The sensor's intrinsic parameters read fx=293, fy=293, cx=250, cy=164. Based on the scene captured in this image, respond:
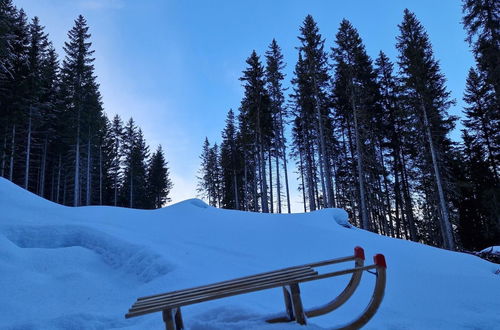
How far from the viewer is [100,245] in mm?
7207

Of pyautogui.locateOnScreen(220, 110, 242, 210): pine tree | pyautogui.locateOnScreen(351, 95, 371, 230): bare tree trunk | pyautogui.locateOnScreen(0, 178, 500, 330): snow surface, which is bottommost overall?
pyautogui.locateOnScreen(0, 178, 500, 330): snow surface

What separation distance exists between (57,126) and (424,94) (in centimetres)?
3455

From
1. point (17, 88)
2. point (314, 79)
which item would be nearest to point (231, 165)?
point (314, 79)

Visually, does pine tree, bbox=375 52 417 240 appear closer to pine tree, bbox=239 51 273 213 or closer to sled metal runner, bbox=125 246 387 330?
pine tree, bbox=239 51 273 213

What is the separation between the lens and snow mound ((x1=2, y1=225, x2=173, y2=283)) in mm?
6352

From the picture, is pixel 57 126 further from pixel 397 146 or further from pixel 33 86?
pixel 397 146

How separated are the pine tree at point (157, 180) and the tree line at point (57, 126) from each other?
0.16 metres

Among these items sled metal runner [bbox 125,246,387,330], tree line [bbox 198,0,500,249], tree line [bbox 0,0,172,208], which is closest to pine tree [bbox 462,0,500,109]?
tree line [bbox 198,0,500,249]

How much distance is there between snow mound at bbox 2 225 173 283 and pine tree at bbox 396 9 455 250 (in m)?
19.1

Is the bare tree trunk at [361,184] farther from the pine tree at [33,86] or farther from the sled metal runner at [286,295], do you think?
the pine tree at [33,86]

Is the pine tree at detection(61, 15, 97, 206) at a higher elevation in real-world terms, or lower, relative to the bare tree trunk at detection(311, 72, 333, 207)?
higher

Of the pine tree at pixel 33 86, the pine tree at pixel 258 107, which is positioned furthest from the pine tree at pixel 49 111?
the pine tree at pixel 258 107

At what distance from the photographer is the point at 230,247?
7945 mm

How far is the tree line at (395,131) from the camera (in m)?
20.3
